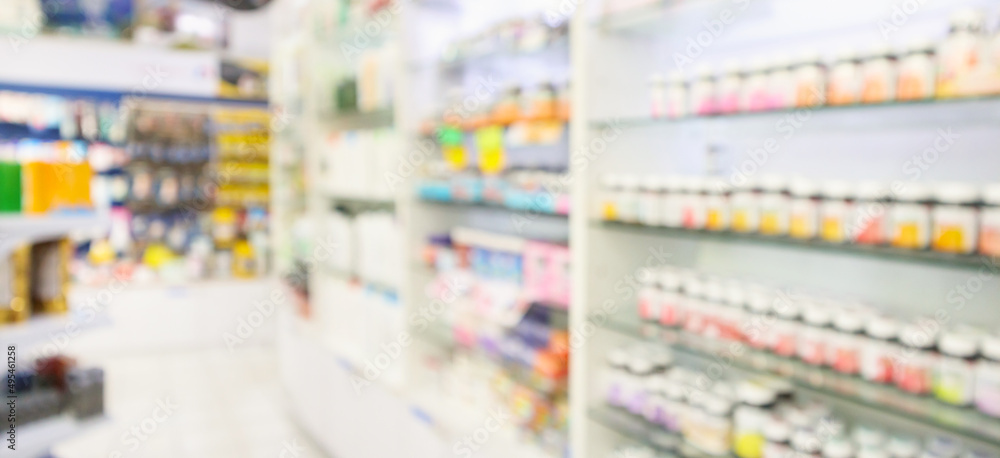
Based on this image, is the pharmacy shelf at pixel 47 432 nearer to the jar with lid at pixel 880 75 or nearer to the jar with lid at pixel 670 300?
the jar with lid at pixel 670 300

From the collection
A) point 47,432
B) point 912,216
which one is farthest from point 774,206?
point 47,432

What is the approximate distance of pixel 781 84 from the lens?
74.8 inches

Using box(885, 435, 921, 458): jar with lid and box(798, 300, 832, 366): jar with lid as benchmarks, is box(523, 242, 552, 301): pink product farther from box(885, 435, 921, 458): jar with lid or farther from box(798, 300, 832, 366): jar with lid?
box(885, 435, 921, 458): jar with lid

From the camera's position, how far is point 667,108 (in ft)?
7.26

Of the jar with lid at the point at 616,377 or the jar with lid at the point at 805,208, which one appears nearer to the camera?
the jar with lid at the point at 805,208

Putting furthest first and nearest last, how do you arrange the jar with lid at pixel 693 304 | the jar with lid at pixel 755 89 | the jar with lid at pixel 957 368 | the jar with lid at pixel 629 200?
1. the jar with lid at pixel 629 200
2. the jar with lid at pixel 693 304
3. the jar with lid at pixel 755 89
4. the jar with lid at pixel 957 368

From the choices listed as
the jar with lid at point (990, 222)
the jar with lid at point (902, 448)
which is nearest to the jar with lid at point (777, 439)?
the jar with lid at point (902, 448)

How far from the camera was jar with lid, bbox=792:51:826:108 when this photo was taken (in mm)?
1829

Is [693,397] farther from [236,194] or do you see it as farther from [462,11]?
[236,194]

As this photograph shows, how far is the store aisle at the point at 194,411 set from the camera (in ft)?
14.2

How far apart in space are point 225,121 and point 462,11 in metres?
4.99

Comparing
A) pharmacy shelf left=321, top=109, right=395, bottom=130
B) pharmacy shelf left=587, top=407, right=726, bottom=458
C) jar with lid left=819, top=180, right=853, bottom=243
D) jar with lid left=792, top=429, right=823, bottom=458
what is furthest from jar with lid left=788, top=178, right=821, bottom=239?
pharmacy shelf left=321, top=109, right=395, bottom=130

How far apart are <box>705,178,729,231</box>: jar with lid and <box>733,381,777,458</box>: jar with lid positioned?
495 millimetres

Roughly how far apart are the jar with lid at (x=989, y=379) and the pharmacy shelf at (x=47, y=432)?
2.70 m
